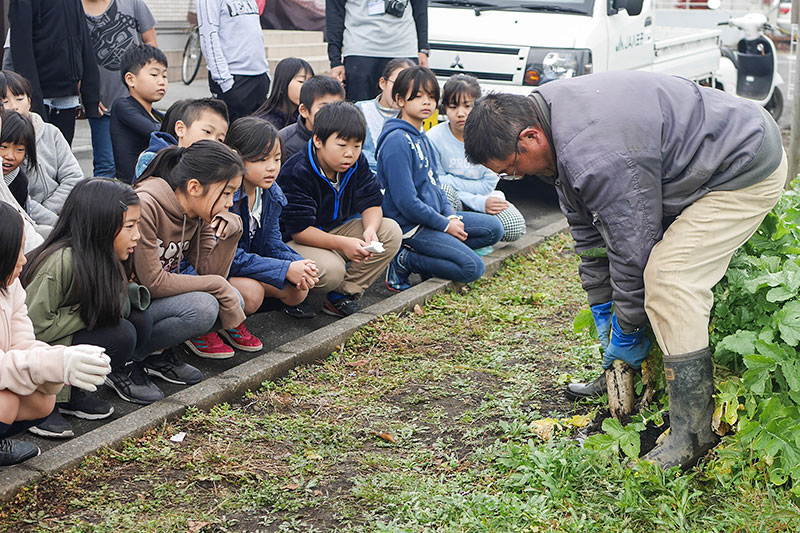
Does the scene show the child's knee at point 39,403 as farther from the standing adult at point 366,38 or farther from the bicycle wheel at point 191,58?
the bicycle wheel at point 191,58

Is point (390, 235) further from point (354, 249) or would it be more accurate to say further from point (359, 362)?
point (359, 362)

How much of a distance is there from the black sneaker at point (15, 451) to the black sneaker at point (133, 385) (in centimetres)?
63

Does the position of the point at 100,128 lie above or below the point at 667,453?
above

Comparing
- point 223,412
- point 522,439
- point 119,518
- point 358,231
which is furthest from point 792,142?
point 119,518

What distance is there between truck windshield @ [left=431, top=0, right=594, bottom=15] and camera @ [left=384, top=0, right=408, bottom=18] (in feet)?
4.37

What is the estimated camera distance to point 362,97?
25.2 feet

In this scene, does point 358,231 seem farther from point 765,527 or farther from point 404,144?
point 765,527

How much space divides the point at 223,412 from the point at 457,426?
3.38 ft

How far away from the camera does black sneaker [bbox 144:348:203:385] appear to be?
4152 mm

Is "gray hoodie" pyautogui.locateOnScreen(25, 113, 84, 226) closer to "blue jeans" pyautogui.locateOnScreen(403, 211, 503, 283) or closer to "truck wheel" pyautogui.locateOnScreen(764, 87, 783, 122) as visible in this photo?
"blue jeans" pyautogui.locateOnScreen(403, 211, 503, 283)

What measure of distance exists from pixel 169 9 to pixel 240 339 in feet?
35.2

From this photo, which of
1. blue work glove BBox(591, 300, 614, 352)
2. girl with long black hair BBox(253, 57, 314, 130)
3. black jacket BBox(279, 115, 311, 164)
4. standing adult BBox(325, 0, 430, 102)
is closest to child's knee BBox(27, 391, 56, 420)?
blue work glove BBox(591, 300, 614, 352)

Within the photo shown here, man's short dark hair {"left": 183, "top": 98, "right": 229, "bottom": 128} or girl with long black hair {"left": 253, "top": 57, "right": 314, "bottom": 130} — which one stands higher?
man's short dark hair {"left": 183, "top": 98, "right": 229, "bottom": 128}

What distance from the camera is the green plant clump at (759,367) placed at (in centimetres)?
310
